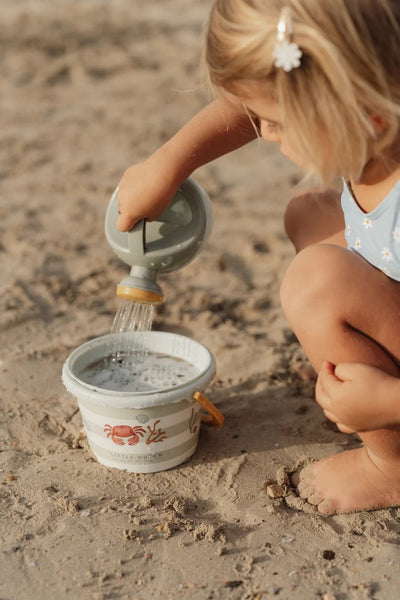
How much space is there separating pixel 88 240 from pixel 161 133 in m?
1.22

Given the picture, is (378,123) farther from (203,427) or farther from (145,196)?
(203,427)

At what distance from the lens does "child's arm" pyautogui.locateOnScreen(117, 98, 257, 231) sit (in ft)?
5.22

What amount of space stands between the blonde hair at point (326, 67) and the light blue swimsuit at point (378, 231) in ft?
0.51

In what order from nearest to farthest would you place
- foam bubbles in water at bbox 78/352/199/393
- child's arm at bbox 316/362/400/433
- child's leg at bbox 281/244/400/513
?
child's arm at bbox 316/362/400/433
child's leg at bbox 281/244/400/513
foam bubbles in water at bbox 78/352/199/393

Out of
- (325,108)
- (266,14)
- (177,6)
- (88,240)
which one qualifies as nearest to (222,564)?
(325,108)

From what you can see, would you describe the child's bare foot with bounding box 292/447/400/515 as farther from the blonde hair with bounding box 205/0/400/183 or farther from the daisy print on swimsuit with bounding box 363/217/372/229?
the blonde hair with bounding box 205/0/400/183

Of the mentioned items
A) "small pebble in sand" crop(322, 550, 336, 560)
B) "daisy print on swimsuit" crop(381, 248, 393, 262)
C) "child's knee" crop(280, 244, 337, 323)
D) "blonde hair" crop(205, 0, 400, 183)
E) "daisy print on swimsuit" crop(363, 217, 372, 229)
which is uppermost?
"blonde hair" crop(205, 0, 400, 183)

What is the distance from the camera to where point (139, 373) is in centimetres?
175

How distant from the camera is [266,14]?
3.88 ft

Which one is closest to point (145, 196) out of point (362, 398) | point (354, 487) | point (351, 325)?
point (351, 325)

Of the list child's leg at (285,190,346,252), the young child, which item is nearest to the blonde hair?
the young child

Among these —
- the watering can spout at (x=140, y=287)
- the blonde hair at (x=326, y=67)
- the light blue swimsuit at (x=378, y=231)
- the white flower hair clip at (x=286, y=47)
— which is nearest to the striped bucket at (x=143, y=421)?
the watering can spout at (x=140, y=287)

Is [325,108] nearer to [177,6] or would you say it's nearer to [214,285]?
[214,285]

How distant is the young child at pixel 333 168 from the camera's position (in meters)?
1.16
